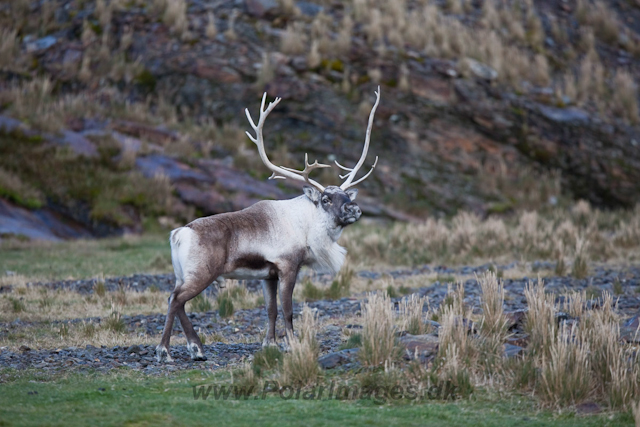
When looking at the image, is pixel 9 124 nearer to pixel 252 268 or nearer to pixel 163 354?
pixel 252 268

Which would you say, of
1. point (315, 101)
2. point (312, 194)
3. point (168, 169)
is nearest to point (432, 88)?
point (315, 101)

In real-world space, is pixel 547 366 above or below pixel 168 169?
above

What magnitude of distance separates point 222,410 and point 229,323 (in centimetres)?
446

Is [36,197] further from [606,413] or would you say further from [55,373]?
[606,413]

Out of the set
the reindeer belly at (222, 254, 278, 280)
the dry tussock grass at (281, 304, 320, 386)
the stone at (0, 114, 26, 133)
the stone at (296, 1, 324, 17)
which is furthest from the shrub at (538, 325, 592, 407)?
the stone at (296, 1, 324, 17)

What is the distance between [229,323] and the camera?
1025 centimetres

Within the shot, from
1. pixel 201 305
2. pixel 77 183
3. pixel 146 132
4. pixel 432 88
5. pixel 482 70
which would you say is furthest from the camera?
pixel 482 70

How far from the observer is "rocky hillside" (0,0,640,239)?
2169cm

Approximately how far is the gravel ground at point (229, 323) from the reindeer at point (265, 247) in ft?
1.20

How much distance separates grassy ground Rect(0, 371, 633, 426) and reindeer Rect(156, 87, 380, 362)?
1399mm

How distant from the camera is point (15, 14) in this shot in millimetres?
28422

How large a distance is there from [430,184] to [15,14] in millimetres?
17099

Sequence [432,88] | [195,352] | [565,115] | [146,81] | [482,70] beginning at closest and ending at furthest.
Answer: [195,352] < [146,81] < [432,88] < [565,115] < [482,70]

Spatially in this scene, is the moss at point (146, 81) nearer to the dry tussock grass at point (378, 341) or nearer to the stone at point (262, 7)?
the stone at point (262, 7)
